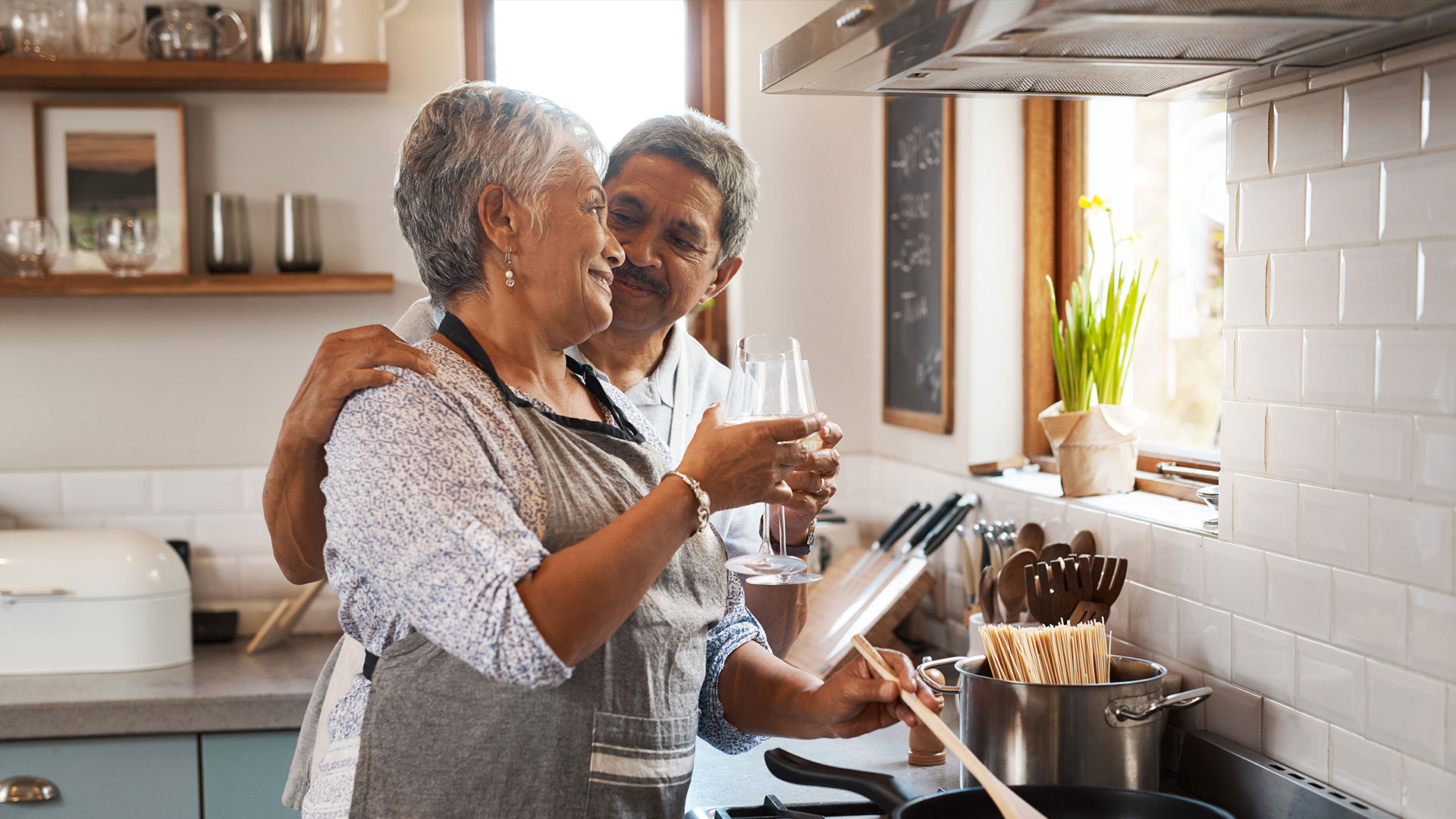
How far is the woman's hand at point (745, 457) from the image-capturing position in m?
1.06

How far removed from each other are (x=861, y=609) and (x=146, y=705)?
144 cm

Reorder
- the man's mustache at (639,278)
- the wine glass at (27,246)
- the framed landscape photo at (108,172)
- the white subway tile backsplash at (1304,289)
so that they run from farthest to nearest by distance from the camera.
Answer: the framed landscape photo at (108,172) < the wine glass at (27,246) < the man's mustache at (639,278) < the white subway tile backsplash at (1304,289)

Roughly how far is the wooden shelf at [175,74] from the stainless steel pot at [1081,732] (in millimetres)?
2027

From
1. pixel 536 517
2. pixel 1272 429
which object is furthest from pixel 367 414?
pixel 1272 429

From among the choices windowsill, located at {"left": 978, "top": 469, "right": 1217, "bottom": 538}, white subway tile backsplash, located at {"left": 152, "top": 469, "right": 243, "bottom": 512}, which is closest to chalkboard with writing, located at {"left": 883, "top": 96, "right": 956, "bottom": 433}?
windowsill, located at {"left": 978, "top": 469, "right": 1217, "bottom": 538}

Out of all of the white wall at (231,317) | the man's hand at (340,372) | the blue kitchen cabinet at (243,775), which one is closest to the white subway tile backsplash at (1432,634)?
the man's hand at (340,372)

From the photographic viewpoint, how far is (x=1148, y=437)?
2285 millimetres

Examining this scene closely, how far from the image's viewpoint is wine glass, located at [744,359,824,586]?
1.21m

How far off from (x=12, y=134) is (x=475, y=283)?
7.38 feet

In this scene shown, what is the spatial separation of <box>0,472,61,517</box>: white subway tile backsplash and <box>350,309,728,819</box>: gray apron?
7.09 ft

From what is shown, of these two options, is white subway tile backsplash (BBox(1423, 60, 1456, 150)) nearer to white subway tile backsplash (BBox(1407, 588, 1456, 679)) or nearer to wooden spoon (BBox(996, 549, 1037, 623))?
white subway tile backsplash (BBox(1407, 588, 1456, 679))

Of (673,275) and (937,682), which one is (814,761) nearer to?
(937,682)

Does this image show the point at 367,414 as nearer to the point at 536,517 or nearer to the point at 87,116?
the point at 536,517

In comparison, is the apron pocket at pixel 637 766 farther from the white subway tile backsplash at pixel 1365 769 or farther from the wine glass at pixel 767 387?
the white subway tile backsplash at pixel 1365 769
